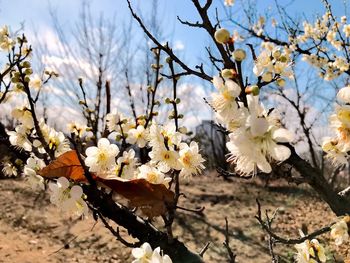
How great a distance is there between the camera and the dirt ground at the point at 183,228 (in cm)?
480

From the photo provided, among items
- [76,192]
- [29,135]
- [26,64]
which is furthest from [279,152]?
[26,64]

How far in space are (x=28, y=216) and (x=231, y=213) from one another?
3176 millimetres

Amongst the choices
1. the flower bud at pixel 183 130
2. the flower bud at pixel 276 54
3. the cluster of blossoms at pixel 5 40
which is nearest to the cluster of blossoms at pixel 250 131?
the flower bud at pixel 276 54

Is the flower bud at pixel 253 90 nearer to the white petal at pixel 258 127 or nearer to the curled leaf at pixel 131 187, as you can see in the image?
the white petal at pixel 258 127

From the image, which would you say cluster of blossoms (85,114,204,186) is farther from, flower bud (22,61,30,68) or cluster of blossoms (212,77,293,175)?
flower bud (22,61,30,68)

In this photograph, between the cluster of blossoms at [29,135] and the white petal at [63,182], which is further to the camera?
the cluster of blossoms at [29,135]

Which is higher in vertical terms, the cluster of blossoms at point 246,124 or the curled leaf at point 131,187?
the cluster of blossoms at point 246,124

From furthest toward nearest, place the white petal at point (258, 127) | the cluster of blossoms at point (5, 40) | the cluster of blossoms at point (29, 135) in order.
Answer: the cluster of blossoms at point (5, 40) → the cluster of blossoms at point (29, 135) → the white petal at point (258, 127)

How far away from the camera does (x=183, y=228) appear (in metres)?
5.59

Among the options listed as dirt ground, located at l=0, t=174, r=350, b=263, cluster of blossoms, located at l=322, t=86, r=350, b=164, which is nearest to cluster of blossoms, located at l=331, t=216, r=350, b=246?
cluster of blossoms, located at l=322, t=86, r=350, b=164

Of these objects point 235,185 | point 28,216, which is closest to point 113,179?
point 28,216

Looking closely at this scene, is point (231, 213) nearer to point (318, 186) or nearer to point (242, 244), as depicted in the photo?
point (242, 244)

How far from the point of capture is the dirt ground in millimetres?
4805

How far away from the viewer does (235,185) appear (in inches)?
339
